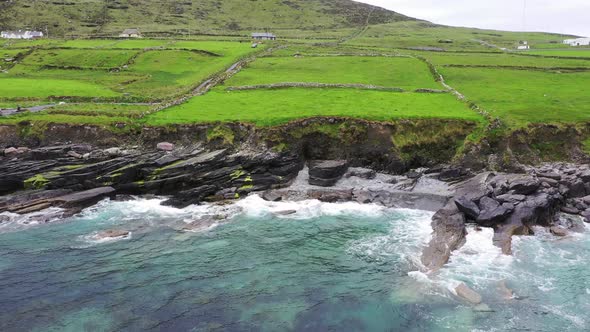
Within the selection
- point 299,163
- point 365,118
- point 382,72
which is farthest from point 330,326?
point 382,72

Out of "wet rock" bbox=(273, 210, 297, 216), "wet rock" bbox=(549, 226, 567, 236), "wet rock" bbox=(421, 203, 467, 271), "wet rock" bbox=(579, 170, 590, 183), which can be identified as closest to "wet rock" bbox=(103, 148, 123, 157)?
"wet rock" bbox=(273, 210, 297, 216)

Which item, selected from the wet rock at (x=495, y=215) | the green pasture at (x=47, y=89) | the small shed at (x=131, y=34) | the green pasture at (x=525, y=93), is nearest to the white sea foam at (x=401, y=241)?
the wet rock at (x=495, y=215)

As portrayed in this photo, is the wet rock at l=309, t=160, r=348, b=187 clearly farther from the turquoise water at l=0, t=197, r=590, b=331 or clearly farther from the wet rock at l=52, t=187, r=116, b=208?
the wet rock at l=52, t=187, r=116, b=208

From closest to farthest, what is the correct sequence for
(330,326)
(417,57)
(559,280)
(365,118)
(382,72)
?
(330,326)
(559,280)
(365,118)
(382,72)
(417,57)

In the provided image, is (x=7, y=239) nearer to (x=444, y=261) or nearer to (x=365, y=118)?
(x=444, y=261)

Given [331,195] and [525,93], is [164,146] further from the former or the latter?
[525,93]

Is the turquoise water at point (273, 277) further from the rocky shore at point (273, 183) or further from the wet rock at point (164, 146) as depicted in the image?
the wet rock at point (164, 146)

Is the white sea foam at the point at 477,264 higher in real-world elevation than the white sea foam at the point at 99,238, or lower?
higher
